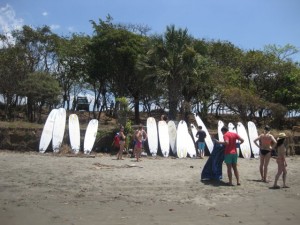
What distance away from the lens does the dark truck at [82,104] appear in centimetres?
3738

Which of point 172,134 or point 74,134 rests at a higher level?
point 172,134

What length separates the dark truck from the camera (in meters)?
37.4

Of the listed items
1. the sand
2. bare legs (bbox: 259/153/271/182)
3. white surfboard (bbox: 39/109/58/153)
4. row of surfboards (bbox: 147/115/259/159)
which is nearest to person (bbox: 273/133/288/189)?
the sand

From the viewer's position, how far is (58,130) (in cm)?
1633

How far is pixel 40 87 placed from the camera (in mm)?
27000

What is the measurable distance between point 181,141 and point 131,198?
373 inches

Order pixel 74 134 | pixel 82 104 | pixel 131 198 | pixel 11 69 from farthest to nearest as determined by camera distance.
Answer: pixel 82 104 < pixel 11 69 < pixel 74 134 < pixel 131 198

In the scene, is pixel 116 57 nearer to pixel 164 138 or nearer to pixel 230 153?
pixel 164 138

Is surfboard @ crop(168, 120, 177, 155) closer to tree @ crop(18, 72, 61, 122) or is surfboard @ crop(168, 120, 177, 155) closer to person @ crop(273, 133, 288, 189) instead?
person @ crop(273, 133, 288, 189)

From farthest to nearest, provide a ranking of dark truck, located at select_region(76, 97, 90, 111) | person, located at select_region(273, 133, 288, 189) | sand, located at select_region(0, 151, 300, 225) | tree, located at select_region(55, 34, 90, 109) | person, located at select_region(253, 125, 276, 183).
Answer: dark truck, located at select_region(76, 97, 90, 111) < tree, located at select_region(55, 34, 90, 109) < person, located at select_region(253, 125, 276, 183) < person, located at select_region(273, 133, 288, 189) < sand, located at select_region(0, 151, 300, 225)

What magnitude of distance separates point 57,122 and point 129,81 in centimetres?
1587

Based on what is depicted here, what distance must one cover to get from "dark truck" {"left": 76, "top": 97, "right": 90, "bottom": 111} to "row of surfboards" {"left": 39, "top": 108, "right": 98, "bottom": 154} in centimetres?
2041

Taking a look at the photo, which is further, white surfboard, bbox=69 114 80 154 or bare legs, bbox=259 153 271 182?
white surfboard, bbox=69 114 80 154

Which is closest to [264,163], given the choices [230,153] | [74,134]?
[230,153]
